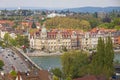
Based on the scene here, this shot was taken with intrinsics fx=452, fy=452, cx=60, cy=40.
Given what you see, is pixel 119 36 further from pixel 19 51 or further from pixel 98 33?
pixel 19 51

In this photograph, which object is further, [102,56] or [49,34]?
[49,34]

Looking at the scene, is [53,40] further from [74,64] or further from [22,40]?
[74,64]

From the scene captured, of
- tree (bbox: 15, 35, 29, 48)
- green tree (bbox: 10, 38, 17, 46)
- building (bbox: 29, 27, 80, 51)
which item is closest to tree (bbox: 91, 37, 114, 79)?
building (bbox: 29, 27, 80, 51)

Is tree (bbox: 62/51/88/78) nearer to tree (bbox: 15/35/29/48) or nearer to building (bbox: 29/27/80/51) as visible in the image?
building (bbox: 29/27/80/51)

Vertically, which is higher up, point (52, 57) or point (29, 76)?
point (29, 76)

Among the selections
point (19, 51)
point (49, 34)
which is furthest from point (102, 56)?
point (49, 34)

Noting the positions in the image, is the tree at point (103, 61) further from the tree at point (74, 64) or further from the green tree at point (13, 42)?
the green tree at point (13, 42)

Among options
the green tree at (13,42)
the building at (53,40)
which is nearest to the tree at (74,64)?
the building at (53,40)

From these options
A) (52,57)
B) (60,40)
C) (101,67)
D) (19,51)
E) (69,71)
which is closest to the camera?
(101,67)
